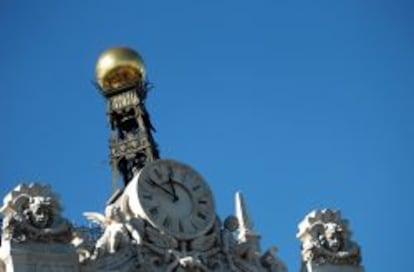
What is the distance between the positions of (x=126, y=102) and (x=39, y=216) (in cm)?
1523

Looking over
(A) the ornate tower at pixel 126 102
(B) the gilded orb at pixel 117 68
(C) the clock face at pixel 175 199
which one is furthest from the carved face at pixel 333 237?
(B) the gilded orb at pixel 117 68

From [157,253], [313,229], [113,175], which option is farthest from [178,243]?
[113,175]

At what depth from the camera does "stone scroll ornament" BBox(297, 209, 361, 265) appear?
32062 mm

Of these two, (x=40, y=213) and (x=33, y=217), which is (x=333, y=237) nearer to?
(x=40, y=213)

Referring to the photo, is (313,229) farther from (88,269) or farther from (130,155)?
(130,155)

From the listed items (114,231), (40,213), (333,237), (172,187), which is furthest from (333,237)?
(40,213)

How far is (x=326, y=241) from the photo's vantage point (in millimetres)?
32312

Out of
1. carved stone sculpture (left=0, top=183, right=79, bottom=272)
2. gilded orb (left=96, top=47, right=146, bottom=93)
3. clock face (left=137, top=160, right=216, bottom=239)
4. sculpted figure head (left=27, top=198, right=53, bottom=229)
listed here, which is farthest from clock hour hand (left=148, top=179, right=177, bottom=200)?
gilded orb (left=96, top=47, right=146, bottom=93)

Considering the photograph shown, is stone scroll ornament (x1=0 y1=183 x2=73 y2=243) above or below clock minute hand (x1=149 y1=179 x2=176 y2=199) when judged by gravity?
below

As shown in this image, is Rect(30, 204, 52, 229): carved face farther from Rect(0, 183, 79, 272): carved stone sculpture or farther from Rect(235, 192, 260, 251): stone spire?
Rect(235, 192, 260, 251): stone spire

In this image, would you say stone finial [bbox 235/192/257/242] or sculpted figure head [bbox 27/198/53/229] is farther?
stone finial [bbox 235/192/257/242]

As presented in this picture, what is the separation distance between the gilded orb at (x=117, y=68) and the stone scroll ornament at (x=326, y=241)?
39.5 feet

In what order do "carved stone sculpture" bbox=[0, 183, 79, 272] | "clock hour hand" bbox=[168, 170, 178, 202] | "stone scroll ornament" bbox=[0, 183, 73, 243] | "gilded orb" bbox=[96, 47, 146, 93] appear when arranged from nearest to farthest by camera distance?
"carved stone sculpture" bbox=[0, 183, 79, 272], "stone scroll ornament" bbox=[0, 183, 73, 243], "clock hour hand" bbox=[168, 170, 178, 202], "gilded orb" bbox=[96, 47, 146, 93]

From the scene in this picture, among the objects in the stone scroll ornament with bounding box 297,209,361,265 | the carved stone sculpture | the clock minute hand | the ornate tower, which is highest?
the ornate tower
